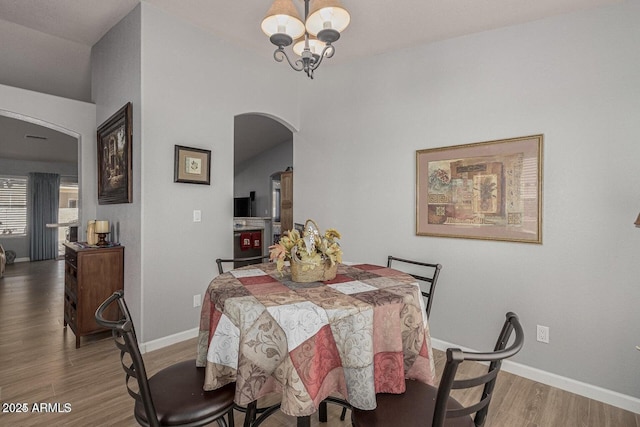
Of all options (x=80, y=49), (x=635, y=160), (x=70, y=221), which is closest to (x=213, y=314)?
(x=635, y=160)

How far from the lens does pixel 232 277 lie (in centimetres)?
175

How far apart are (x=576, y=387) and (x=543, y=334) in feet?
1.21

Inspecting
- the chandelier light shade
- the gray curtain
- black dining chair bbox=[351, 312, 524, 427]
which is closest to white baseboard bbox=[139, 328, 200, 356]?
A: black dining chair bbox=[351, 312, 524, 427]

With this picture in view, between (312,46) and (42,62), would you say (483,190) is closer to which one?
(312,46)

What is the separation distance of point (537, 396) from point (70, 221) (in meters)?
10.6

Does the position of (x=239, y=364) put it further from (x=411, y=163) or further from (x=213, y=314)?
(x=411, y=163)

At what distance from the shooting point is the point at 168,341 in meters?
2.93

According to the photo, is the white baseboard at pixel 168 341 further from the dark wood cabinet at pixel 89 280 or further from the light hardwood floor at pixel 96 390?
the dark wood cabinet at pixel 89 280

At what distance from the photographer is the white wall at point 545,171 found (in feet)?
6.87

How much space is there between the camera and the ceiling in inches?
93.8

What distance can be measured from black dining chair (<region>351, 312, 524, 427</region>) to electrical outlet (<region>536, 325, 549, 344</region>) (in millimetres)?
1530

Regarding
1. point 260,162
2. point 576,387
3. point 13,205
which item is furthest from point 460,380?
point 13,205

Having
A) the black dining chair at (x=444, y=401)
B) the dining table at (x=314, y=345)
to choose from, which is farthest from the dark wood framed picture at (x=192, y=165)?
the black dining chair at (x=444, y=401)

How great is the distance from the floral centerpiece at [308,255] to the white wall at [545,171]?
157cm
